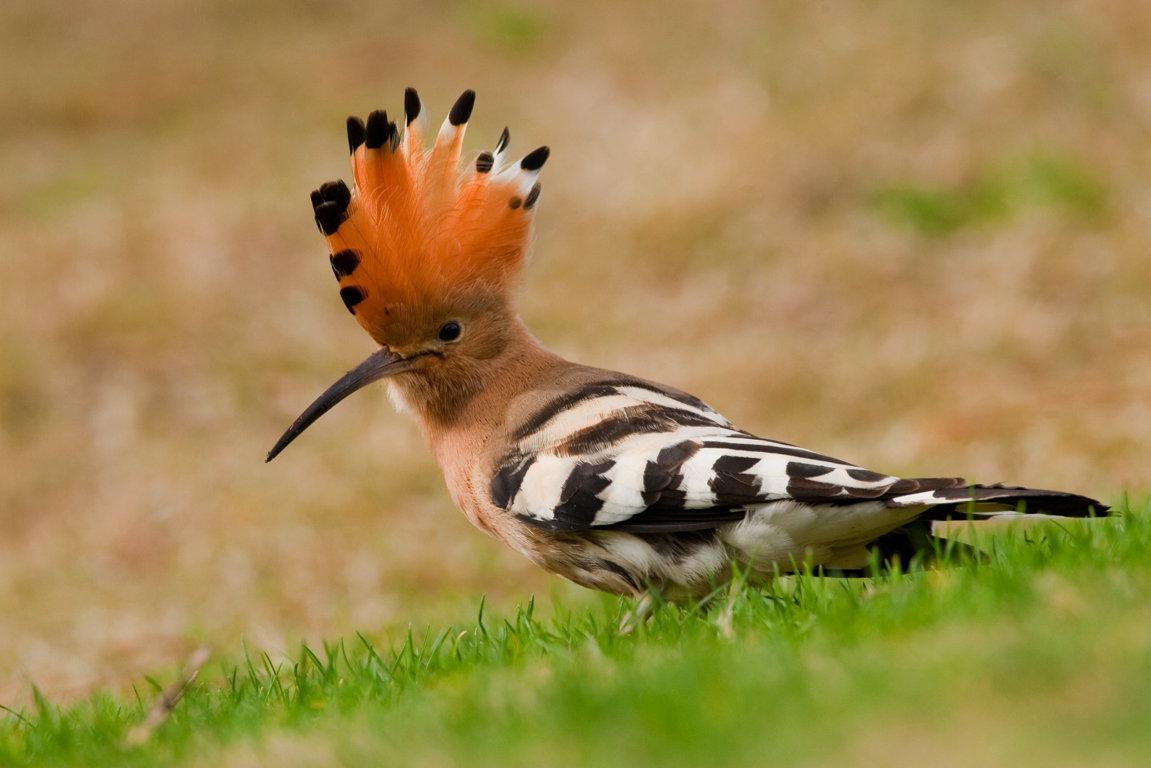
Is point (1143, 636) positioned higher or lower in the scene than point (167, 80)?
lower

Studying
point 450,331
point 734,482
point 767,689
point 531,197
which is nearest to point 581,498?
point 734,482

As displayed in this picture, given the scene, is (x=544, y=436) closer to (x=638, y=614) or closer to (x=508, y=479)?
(x=508, y=479)

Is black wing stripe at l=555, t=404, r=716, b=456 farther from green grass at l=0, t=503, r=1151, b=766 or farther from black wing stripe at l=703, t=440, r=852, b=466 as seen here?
green grass at l=0, t=503, r=1151, b=766

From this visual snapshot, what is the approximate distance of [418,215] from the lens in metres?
4.31

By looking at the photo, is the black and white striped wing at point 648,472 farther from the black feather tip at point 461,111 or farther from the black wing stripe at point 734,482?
the black feather tip at point 461,111

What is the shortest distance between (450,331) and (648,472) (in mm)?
906

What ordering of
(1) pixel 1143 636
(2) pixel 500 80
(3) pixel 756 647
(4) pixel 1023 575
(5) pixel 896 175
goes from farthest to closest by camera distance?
(2) pixel 500 80
(5) pixel 896 175
(4) pixel 1023 575
(3) pixel 756 647
(1) pixel 1143 636

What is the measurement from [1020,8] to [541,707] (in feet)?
39.0

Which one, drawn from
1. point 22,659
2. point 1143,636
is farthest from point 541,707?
point 22,659

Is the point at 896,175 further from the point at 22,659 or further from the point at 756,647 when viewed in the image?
the point at 756,647

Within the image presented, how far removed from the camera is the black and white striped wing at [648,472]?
3.70 meters

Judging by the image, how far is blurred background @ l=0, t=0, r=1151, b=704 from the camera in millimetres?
8641

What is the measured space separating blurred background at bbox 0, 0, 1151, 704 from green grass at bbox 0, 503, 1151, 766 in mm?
2578

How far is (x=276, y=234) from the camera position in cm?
1237
